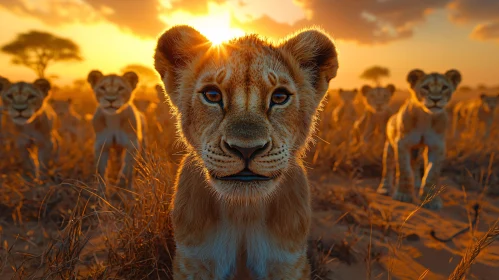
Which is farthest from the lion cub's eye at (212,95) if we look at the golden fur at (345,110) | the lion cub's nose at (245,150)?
the golden fur at (345,110)

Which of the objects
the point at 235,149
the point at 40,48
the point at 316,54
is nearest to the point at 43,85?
the point at 316,54

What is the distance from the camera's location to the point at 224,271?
2586mm

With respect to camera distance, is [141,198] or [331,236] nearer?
[141,198]

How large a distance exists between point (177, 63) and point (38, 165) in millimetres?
4735

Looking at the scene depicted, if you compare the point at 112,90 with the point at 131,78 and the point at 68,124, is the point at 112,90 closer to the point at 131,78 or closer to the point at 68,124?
the point at 131,78

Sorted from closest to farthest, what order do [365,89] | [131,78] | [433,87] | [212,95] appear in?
[212,95], [433,87], [131,78], [365,89]

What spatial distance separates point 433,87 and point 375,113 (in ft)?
14.3

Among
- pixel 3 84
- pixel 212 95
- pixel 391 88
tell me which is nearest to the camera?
pixel 212 95

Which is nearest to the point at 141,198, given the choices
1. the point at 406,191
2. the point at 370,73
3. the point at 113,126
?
the point at 113,126

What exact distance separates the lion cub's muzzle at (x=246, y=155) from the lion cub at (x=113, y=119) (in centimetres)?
445

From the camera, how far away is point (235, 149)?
2.09 meters

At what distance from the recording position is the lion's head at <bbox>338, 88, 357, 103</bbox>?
59.0 feet

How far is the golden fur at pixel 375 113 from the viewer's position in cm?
1029

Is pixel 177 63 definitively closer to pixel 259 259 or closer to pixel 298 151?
pixel 298 151
